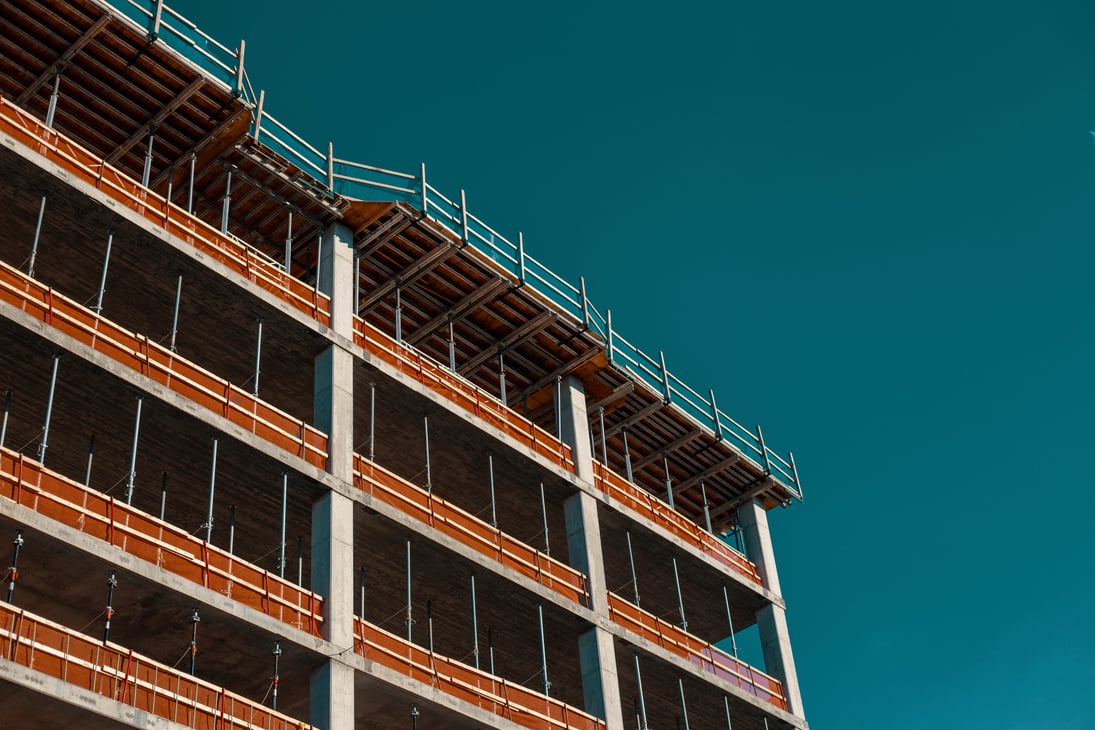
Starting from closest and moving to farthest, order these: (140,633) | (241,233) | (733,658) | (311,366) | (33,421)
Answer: (140,633) → (33,421) → (311,366) → (241,233) → (733,658)

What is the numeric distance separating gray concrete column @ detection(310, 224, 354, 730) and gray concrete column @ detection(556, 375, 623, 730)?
27.1 ft

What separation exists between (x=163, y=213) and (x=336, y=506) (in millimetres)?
8269

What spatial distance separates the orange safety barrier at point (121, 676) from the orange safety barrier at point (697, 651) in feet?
48.5

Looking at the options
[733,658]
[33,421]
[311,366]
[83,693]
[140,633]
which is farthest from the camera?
[733,658]

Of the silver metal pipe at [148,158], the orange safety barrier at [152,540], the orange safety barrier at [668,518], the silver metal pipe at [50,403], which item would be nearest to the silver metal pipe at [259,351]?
the silver metal pipe at [148,158]

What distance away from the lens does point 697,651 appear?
45.0m

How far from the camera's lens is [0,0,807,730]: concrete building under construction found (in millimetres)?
30984

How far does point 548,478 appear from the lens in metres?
43.5

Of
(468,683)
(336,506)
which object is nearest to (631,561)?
(468,683)

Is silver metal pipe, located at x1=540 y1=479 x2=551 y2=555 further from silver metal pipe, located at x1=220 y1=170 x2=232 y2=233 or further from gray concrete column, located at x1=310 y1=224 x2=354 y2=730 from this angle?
silver metal pipe, located at x1=220 y1=170 x2=232 y2=233

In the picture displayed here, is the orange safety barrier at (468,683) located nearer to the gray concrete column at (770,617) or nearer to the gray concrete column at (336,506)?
the gray concrete column at (336,506)

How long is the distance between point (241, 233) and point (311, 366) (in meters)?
5.23

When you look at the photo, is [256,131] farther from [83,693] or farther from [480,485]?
[83,693]

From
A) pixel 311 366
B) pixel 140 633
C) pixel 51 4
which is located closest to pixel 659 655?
pixel 311 366
